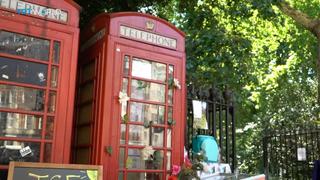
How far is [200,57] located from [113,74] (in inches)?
175

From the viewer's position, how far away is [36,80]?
4609 millimetres

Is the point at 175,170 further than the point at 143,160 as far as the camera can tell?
Yes

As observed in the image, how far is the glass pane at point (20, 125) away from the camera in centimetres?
437

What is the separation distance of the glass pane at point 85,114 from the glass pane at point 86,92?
0.10 m

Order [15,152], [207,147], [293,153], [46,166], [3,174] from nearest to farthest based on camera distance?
[46,166], [3,174], [15,152], [207,147], [293,153]

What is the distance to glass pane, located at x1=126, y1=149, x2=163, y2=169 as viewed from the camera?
5.07m

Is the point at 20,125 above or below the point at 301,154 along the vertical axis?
above

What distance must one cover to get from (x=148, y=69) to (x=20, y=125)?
1737 mm

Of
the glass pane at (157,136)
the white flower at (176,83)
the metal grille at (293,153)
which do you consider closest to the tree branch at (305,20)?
the metal grille at (293,153)

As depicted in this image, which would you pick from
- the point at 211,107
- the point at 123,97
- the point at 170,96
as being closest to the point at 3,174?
the point at 123,97

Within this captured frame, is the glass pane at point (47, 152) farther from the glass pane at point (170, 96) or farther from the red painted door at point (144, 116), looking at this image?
the glass pane at point (170, 96)

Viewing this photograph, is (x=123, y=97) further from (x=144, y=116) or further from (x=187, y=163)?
(x=187, y=163)

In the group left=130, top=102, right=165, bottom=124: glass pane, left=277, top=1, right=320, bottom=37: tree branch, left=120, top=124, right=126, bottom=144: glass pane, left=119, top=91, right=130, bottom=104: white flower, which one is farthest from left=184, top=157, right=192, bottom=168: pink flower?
left=277, top=1, right=320, bottom=37: tree branch

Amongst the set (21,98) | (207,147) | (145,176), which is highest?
(21,98)
